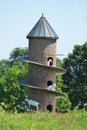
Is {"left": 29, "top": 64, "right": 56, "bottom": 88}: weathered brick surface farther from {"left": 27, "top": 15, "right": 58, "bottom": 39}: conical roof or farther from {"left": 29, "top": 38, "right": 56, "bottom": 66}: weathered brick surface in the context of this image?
{"left": 27, "top": 15, "right": 58, "bottom": 39}: conical roof

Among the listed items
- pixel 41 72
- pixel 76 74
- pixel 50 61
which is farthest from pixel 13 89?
pixel 41 72

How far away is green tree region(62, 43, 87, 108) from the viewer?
136 ft

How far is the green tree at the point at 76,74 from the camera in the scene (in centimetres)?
4131

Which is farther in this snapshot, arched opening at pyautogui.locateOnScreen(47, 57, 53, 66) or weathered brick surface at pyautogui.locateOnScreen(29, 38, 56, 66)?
arched opening at pyautogui.locateOnScreen(47, 57, 53, 66)

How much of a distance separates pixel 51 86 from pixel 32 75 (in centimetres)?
113

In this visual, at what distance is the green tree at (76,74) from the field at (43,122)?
93.9ft

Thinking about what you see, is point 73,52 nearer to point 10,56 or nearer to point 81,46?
point 81,46

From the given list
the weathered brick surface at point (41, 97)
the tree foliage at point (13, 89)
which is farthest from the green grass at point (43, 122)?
the tree foliage at point (13, 89)

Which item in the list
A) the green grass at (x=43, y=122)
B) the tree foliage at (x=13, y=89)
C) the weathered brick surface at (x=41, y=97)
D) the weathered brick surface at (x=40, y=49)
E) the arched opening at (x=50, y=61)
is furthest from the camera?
the tree foliage at (x=13, y=89)

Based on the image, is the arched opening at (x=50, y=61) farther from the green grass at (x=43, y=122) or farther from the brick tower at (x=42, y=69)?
the green grass at (x=43, y=122)

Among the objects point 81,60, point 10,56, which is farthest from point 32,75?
point 10,56

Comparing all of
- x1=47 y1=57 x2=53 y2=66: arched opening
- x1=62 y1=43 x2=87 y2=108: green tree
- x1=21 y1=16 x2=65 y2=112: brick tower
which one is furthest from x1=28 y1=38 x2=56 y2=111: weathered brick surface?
x1=62 y1=43 x2=87 y2=108: green tree

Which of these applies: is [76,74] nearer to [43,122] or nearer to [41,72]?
[41,72]

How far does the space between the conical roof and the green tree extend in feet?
49.0
